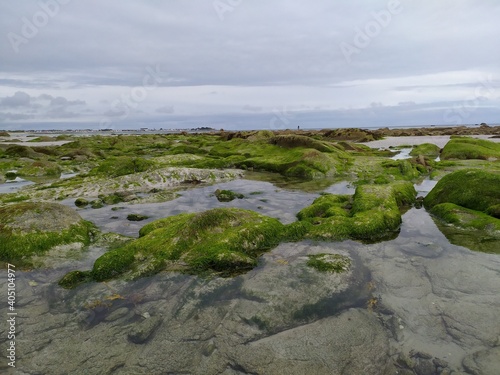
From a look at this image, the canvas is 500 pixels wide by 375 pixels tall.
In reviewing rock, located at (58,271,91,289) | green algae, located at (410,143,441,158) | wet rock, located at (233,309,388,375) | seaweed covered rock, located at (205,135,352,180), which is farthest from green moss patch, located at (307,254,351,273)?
green algae, located at (410,143,441,158)

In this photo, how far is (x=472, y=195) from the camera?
48.1 ft

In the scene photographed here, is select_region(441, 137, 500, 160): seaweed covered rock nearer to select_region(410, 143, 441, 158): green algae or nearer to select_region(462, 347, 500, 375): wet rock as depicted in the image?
select_region(410, 143, 441, 158): green algae

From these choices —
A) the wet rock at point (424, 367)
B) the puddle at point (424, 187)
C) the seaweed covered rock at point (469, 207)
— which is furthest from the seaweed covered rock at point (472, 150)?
the wet rock at point (424, 367)

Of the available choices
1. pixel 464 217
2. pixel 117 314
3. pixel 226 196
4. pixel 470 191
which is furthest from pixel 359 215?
pixel 117 314

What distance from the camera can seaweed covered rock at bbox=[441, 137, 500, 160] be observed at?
34.1 metres

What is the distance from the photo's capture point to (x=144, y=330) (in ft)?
23.0

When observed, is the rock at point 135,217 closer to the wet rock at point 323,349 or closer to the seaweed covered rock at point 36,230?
the seaweed covered rock at point 36,230

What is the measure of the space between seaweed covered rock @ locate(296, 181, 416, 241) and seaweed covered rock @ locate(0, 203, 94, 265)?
855cm

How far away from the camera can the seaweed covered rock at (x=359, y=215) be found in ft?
40.3

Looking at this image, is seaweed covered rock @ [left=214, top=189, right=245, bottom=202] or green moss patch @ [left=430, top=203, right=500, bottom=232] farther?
seaweed covered rock @ [left=214, top=189, right=245, bottom=202]

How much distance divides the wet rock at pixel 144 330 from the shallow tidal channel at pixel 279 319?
27mm

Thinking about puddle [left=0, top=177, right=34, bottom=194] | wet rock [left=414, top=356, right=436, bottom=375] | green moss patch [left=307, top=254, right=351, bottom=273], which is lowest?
puddle [left=0, top=177, right=34, bottom=194]

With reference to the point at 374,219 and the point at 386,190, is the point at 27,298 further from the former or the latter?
the point at 386,190

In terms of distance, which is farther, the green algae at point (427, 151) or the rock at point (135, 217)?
the green algae at point (427, 151)
